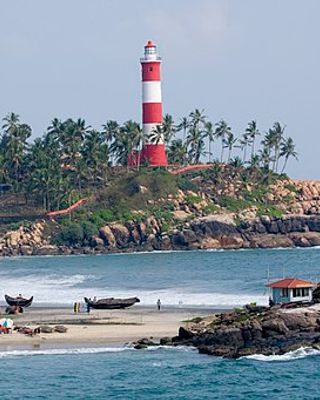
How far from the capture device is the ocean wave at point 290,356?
1619 inches

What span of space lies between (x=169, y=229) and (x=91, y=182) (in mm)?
14260

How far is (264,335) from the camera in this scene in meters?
42.7

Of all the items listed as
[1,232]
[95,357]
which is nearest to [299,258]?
[1,232]

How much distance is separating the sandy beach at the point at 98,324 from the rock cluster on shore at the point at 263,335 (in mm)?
3930

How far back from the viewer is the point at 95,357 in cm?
4344

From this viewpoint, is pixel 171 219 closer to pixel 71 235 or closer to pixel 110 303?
pixel 71 235

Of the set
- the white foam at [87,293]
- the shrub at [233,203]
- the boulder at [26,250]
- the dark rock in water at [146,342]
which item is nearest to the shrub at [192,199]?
the shrub at [233,203]

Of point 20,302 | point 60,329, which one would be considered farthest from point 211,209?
point 60,329

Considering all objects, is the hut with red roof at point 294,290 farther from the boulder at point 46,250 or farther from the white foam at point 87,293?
the boulder at point 46,250

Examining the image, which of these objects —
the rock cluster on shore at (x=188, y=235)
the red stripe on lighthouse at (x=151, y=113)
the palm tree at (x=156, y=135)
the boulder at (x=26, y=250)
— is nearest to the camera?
the red stripe on lighthouse at (x=151, y=113)

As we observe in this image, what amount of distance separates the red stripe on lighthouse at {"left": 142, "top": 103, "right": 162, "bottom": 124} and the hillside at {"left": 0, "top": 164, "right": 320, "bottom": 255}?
767cm

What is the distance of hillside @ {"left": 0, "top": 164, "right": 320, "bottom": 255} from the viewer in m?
118

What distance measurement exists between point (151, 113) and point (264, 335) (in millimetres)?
76978

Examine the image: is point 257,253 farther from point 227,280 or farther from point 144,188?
point 227,280
